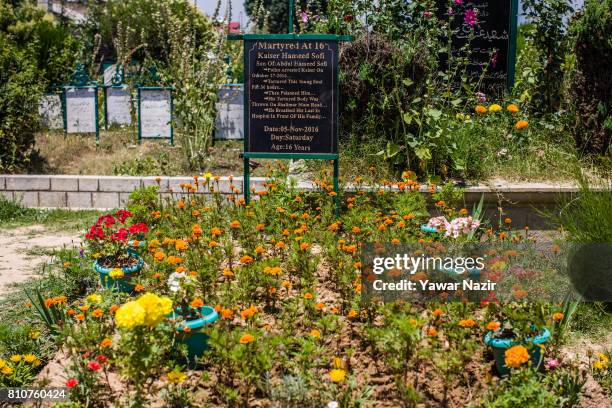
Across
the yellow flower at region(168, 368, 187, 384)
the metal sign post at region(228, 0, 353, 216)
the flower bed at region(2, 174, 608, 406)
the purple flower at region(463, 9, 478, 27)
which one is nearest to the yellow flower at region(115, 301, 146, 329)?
the flower bed at region(2, 174, 608, 406)

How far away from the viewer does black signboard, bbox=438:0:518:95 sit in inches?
368

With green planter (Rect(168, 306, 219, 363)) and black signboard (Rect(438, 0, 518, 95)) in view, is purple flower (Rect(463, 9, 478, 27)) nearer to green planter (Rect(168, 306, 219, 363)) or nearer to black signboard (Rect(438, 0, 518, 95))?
black signboard (Rect(438, 0, 518, 95))

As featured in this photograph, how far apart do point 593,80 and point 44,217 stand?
5.51 metres

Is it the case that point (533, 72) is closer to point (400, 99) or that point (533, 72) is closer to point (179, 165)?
point (400, 99)

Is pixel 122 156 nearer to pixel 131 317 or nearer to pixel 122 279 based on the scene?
pixel 122 279

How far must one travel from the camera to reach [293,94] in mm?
6109

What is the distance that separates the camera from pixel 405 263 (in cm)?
420

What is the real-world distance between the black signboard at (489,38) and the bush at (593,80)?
214cm

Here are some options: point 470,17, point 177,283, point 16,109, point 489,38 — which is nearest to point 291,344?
point 177,283

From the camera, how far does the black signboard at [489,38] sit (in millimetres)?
9359

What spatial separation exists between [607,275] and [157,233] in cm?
290

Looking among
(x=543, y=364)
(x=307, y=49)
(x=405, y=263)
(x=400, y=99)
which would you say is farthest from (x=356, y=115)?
(x=543, y=364)

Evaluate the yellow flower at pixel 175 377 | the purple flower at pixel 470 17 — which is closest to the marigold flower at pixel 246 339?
the yellow flower at pixel 175 377

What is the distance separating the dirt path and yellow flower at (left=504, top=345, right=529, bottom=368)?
3394 millimetres
